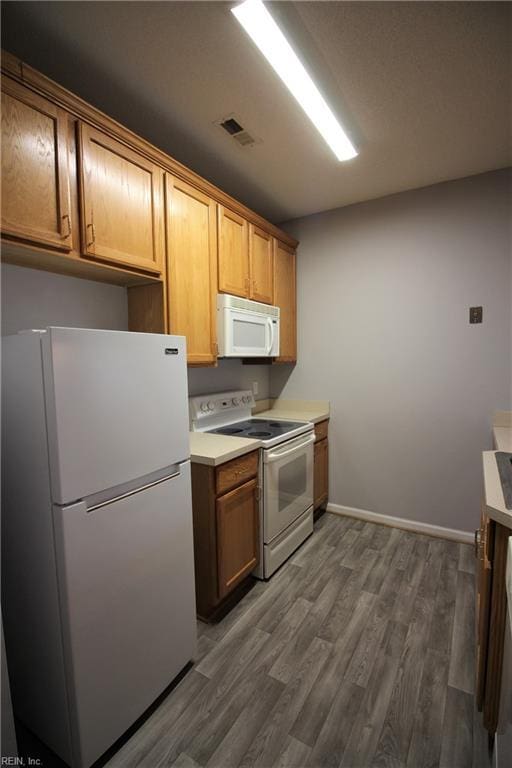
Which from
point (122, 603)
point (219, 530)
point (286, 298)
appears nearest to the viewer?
point (122, 603)

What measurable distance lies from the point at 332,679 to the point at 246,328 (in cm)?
198

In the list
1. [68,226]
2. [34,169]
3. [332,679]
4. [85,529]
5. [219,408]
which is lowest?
[332,679]

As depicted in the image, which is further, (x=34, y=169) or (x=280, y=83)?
(x=280, y=83)

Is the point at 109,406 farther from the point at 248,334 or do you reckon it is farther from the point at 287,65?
the point at 287,65

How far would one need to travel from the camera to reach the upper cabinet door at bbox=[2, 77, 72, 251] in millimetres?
1188

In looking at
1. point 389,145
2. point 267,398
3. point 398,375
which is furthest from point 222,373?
point 389,145

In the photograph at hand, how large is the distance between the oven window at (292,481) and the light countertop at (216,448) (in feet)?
1.21

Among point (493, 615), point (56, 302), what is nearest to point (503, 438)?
point (493, 615)

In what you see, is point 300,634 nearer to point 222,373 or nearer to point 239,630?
point 239,630

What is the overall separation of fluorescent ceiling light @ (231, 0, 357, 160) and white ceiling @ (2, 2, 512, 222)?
5cm

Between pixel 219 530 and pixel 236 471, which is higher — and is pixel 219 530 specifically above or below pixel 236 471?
below

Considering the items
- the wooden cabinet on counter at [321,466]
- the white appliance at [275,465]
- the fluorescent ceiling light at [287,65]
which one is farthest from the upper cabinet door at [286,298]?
the fluorescent ceiling light at [287,65]

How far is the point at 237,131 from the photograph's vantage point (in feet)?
Answer: 6.11

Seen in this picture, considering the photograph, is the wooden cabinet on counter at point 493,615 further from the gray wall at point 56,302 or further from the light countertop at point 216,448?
the gray wall at point 56,302
